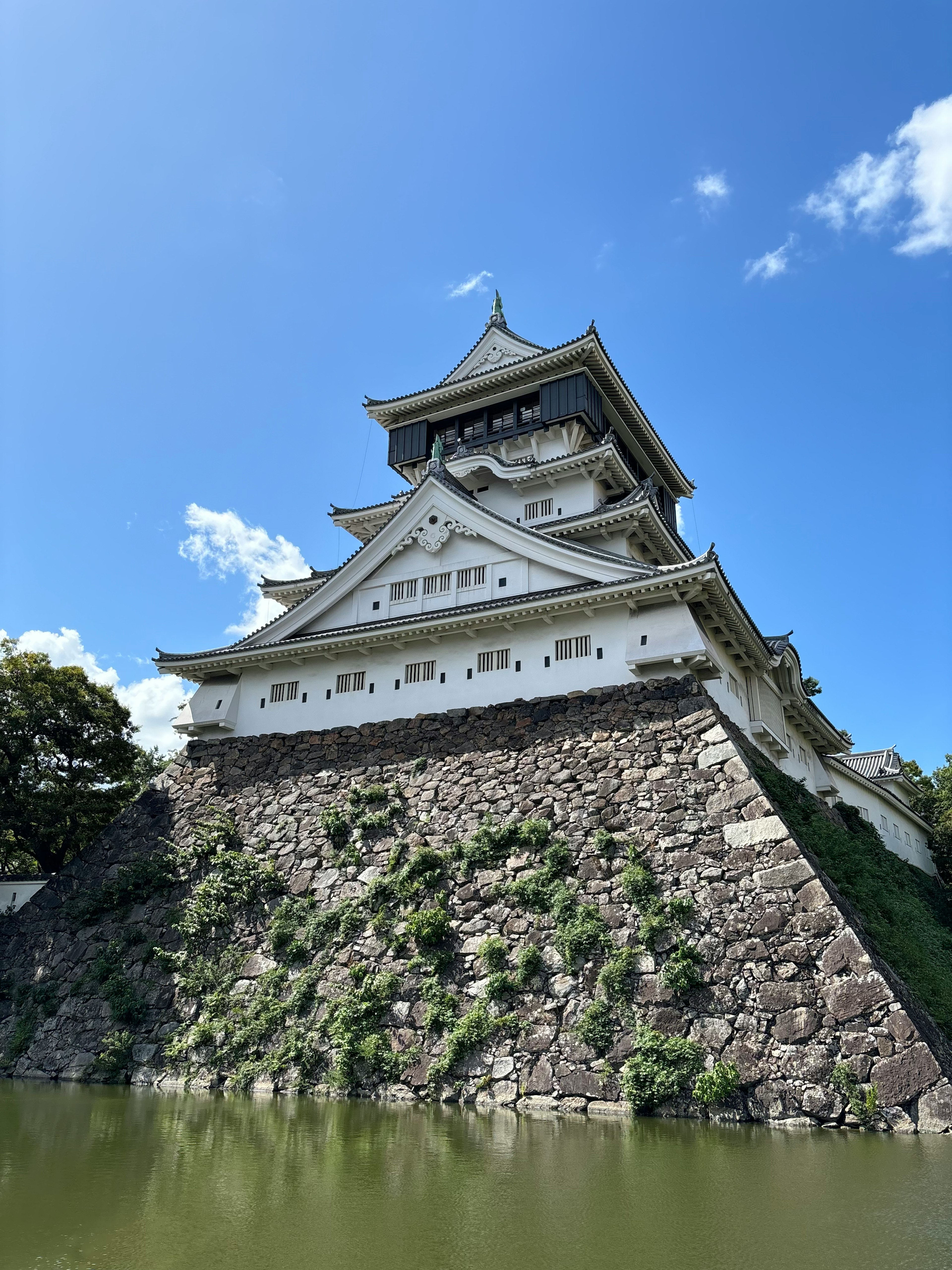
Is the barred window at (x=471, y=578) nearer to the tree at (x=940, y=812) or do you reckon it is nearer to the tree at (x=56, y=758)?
the tree at (x=56, y=758)

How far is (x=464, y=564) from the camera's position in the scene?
19172 millimetres

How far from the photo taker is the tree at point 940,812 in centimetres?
3084

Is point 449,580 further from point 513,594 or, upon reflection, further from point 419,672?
point 419,672

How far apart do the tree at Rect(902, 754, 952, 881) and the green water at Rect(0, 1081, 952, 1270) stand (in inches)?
982

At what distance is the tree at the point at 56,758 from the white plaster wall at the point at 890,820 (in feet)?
66.6

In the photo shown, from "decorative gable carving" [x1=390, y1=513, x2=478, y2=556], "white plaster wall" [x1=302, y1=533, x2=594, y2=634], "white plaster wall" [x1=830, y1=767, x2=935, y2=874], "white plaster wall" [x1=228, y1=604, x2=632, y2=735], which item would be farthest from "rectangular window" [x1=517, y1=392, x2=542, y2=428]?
"white plaster wall" [x1=830, y1=767, x2=935, y2=874]

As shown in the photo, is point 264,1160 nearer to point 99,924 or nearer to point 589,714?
point 589,714

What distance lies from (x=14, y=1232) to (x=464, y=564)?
14922 millimetres

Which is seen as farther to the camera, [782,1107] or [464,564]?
[464,564]

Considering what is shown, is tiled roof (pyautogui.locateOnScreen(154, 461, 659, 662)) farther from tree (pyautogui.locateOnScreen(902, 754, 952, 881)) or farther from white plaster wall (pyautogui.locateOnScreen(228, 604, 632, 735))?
tree (pyautogui.locateOnScreen(902, 754, 952, 881))

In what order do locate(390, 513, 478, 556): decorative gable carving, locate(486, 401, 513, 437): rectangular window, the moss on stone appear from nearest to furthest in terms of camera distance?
the moss on stone → locate(390, 513, 478, 556): decorative gable carving → locate(486, 401, 513, 437): rectangular window

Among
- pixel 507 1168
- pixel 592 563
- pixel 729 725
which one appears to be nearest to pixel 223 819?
pixel 592 563

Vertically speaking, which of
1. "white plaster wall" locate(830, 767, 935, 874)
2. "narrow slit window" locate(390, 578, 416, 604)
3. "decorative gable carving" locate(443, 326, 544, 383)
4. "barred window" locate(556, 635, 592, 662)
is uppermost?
"decorative gable carving" locate(443, 326, 544, 383)

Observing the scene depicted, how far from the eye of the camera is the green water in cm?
514
